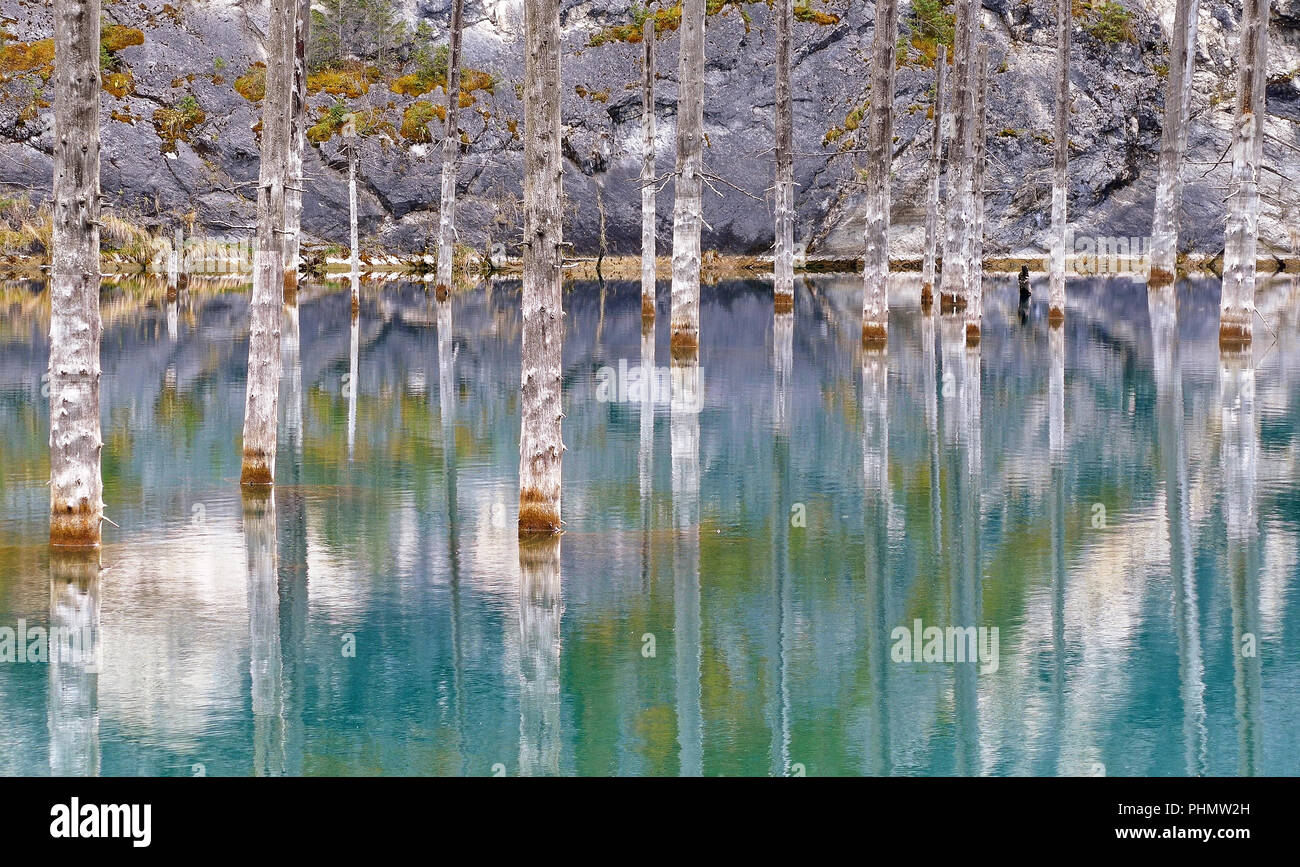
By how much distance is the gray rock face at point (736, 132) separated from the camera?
76.5 m

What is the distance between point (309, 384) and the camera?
2842 centimetres

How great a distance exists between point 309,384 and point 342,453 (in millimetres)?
8644

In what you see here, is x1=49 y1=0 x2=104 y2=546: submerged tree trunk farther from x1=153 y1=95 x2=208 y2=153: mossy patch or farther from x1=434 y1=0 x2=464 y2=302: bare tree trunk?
x1=153 y1=95 x2=208 y2=153: mossy patch

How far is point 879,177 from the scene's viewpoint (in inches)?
1407

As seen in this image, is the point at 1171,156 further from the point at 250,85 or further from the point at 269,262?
the point at 250,85

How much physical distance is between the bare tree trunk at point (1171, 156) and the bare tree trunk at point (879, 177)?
70.0ft

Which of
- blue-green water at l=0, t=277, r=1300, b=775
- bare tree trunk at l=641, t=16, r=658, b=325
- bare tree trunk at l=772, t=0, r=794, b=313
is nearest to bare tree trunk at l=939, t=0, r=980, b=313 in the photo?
bare tree trunk at l=772, t=0, r=794, b=313

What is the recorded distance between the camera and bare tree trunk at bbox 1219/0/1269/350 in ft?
102

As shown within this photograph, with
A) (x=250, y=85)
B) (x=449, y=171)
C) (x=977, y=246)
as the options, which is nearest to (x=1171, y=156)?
(x=977, y=246)

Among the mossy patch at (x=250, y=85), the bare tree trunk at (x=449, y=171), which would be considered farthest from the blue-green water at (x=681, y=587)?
the mossy patch at (x=250, y=85)

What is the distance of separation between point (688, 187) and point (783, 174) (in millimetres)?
15820

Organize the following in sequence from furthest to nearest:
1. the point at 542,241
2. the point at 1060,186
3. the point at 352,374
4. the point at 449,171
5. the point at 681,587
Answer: the point at 449,171 < the point at 1060,186 < the point at 352,374 < the point at 542,241 < the point at 681,587

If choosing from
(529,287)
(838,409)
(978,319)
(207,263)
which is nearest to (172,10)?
(207,263)

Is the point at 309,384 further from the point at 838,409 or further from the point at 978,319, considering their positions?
the point at 978,319
